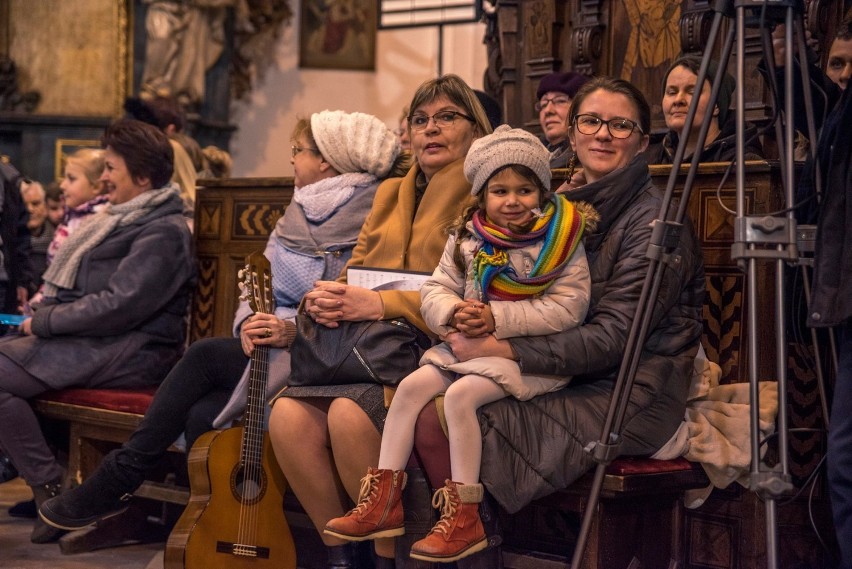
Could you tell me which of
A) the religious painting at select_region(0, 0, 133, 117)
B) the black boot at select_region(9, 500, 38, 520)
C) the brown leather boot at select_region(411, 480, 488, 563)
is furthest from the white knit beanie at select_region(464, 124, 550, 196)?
the religious painting at select_region(0, 0, 133, 117)

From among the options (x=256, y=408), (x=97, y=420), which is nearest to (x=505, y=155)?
(x=256, y=408)

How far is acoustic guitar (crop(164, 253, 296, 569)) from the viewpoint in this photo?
3846mm

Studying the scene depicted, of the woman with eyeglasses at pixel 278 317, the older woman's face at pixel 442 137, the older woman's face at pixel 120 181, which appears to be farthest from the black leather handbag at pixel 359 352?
the older woman's face at pixel 120 181

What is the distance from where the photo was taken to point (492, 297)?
344cm

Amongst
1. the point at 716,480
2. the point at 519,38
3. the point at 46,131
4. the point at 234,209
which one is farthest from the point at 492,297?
the point at 46,131

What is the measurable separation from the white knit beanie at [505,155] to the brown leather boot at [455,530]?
86 cm

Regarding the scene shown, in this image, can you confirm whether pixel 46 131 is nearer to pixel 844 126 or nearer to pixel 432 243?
pixel 432 243

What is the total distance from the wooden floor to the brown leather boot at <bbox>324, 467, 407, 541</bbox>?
1219mm

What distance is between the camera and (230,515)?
3.89m

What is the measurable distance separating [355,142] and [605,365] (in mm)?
1453

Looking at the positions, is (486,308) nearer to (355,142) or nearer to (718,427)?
(718,427)

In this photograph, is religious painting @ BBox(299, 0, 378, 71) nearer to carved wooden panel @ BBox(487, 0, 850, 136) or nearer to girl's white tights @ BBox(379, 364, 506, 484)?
carved wooden panel @ BBox(487, 0, 850, 136)

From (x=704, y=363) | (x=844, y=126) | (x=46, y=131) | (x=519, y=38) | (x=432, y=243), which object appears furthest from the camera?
(x=46, y=131)

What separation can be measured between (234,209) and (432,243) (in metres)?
1.47
